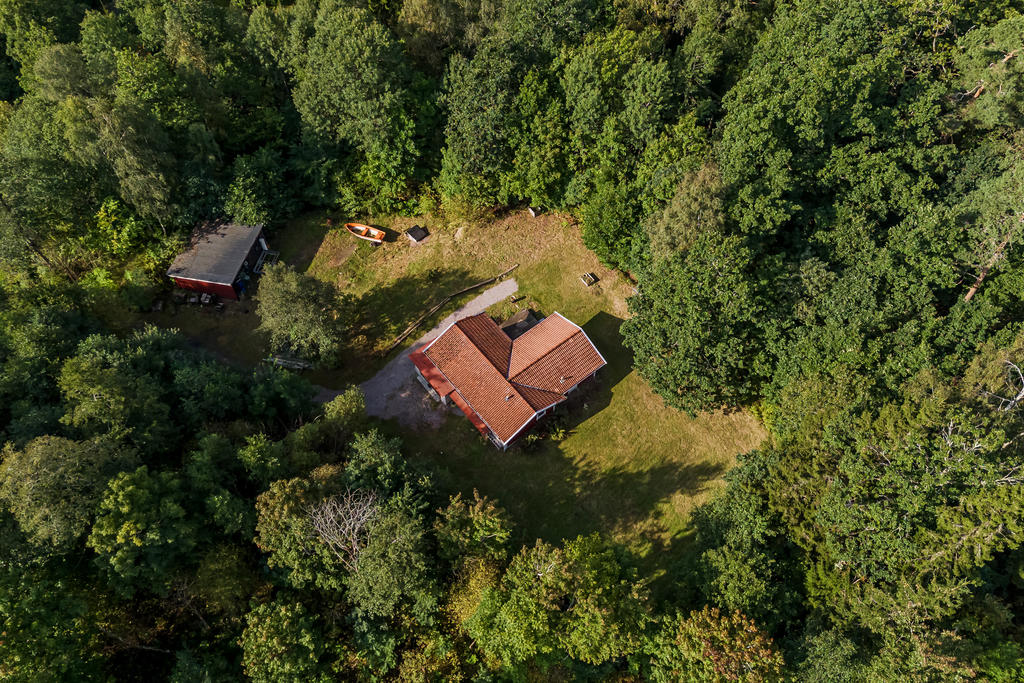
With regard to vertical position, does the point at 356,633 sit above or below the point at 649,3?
below

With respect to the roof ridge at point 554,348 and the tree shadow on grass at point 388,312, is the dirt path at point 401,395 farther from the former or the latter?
the roof ridge at point 554,348

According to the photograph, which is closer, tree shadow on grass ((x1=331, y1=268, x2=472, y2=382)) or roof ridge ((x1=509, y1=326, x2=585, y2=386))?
roof ridge ((x1=509, y1=326, x2=585, y2=386))

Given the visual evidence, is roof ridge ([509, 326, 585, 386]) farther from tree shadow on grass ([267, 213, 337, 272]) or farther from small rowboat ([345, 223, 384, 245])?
tree shadow on grass ([267, 213, 337, 272])

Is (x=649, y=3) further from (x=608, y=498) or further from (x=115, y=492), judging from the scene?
(x=115, y=492)

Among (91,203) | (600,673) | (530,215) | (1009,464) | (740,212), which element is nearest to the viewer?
(1009,464)

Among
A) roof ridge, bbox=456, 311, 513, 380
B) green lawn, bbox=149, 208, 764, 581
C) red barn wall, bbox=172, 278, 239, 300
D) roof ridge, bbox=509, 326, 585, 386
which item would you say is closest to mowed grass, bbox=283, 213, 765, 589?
green lawn, bbox=149, 208, 764, 581

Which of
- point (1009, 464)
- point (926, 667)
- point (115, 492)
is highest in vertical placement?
point (1009, 464)

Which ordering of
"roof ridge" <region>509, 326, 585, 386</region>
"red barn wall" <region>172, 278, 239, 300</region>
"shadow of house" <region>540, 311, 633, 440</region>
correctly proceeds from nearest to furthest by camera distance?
"roof ridge" <region>509, 326, 585, 386</region> < "shadow of house" <region>540, 311, 633, 440</region> < "red barn wall" <region>172, 278, 239, 300</region>

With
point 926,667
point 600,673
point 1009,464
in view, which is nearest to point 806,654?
point 926,667

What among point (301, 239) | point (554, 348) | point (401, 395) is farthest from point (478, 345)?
point (301, 239)
